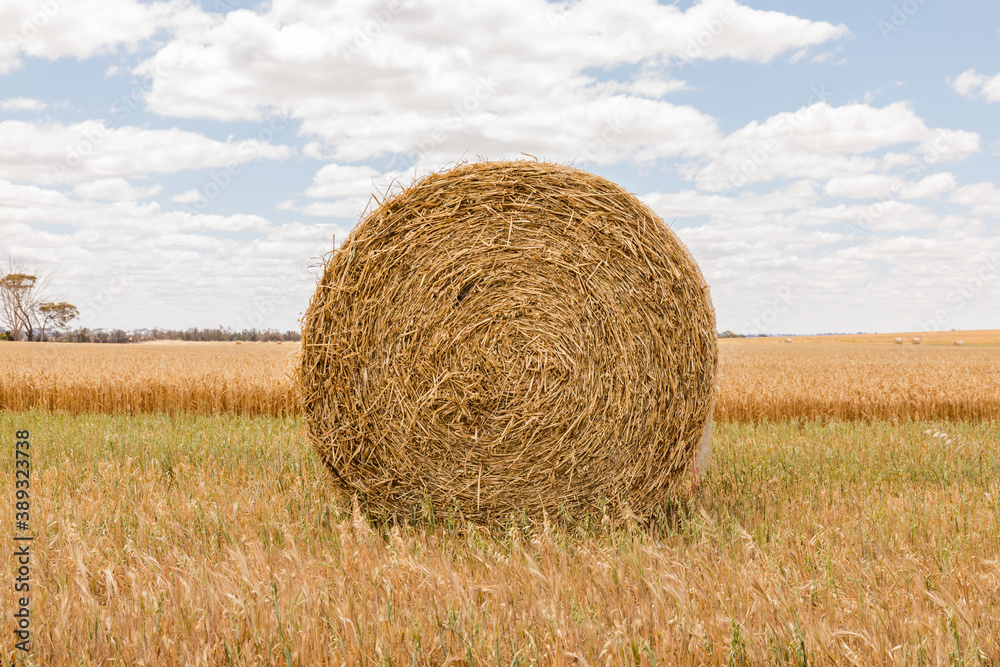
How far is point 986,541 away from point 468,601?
328 cm

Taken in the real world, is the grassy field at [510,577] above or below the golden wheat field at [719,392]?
below

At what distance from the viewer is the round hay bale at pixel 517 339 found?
4.62 metres

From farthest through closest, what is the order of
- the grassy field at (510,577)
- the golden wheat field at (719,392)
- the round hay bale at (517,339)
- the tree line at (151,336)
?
the tree line at (151,336)
the golden wheat field at (719,392)
the round hay bale at (517,339)
the grassy field at (510,577)

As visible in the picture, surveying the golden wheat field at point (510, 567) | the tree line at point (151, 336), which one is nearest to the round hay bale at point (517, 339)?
the golden wheat field at point (510, 567)

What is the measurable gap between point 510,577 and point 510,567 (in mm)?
158

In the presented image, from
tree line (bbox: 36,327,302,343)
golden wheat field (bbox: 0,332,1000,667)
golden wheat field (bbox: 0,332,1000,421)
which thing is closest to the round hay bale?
golden wheat field (bbox: 0,332,1000,667)

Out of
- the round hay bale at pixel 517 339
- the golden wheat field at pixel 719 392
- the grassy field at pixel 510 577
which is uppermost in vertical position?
the round hay bale at pixel 517 339

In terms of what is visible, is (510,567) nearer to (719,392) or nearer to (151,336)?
(719,392)

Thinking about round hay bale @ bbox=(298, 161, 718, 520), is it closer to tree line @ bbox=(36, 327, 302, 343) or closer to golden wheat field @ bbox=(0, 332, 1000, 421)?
golden wheat field @ bbox=(0, 332, 1000, 421)

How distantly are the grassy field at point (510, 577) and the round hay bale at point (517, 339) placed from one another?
1.50 ft

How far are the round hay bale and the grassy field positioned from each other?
18.0 inches

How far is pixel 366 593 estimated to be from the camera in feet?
10.8

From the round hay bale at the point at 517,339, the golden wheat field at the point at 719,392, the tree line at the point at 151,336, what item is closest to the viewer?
the round hay bale at the point at 517,339

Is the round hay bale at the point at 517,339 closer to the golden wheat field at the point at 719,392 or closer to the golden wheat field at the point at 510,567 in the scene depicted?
the golden wheat field at the point at 510,567
